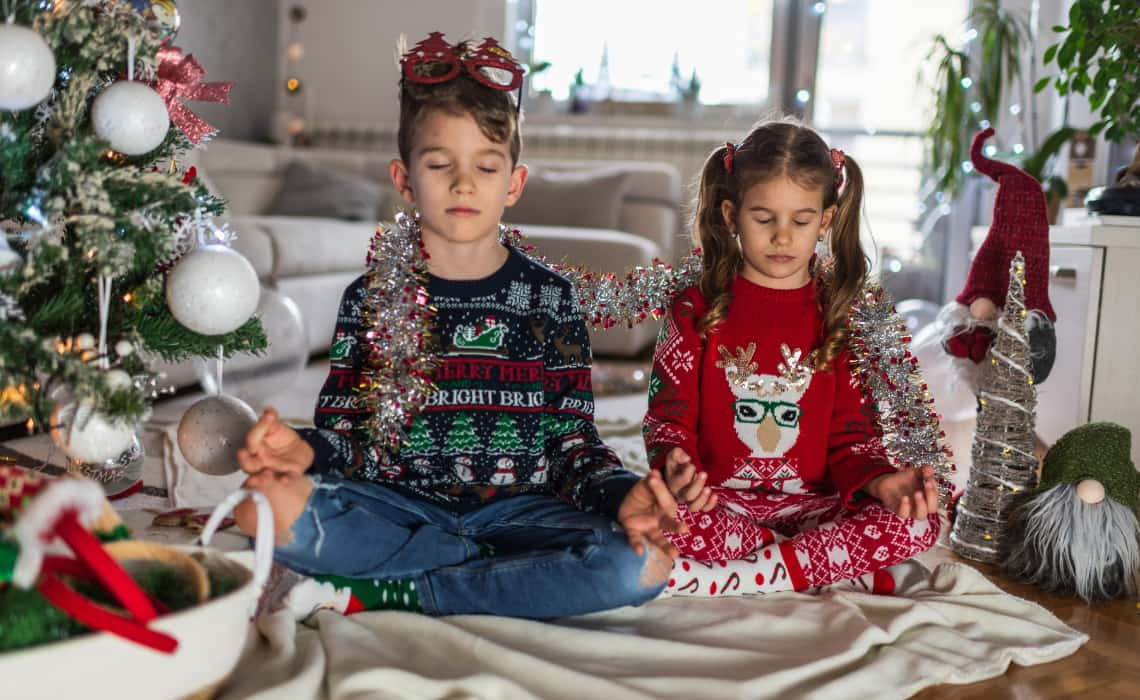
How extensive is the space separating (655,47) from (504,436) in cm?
410

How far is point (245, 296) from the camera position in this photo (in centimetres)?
124

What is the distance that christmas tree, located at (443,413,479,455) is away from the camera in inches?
53.9

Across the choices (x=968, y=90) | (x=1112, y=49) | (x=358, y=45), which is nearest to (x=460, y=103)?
(x=1112, y=49)

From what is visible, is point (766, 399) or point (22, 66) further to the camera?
point (766, 399)

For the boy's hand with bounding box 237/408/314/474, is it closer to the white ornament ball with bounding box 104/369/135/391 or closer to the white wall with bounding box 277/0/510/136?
the white ornament ball with bounding box 104/369/135/391

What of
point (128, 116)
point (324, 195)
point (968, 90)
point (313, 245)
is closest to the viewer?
point (128, 116)

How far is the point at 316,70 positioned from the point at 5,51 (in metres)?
4.50

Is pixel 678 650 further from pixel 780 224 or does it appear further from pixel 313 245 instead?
pixel 313 245

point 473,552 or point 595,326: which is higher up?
point 595,326

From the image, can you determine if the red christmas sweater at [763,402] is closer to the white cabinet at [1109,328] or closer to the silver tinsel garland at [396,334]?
the silver tinsel garland at [396,334]

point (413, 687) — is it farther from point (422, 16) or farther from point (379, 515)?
point (422, 16)

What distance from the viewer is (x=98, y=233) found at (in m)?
1.14

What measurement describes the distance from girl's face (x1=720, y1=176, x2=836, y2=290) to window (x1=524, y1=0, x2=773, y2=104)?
12.1 ft

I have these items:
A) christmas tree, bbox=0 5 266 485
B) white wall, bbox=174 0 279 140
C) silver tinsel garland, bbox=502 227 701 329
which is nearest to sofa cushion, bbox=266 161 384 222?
white wall, bbox=174 0 279 140
